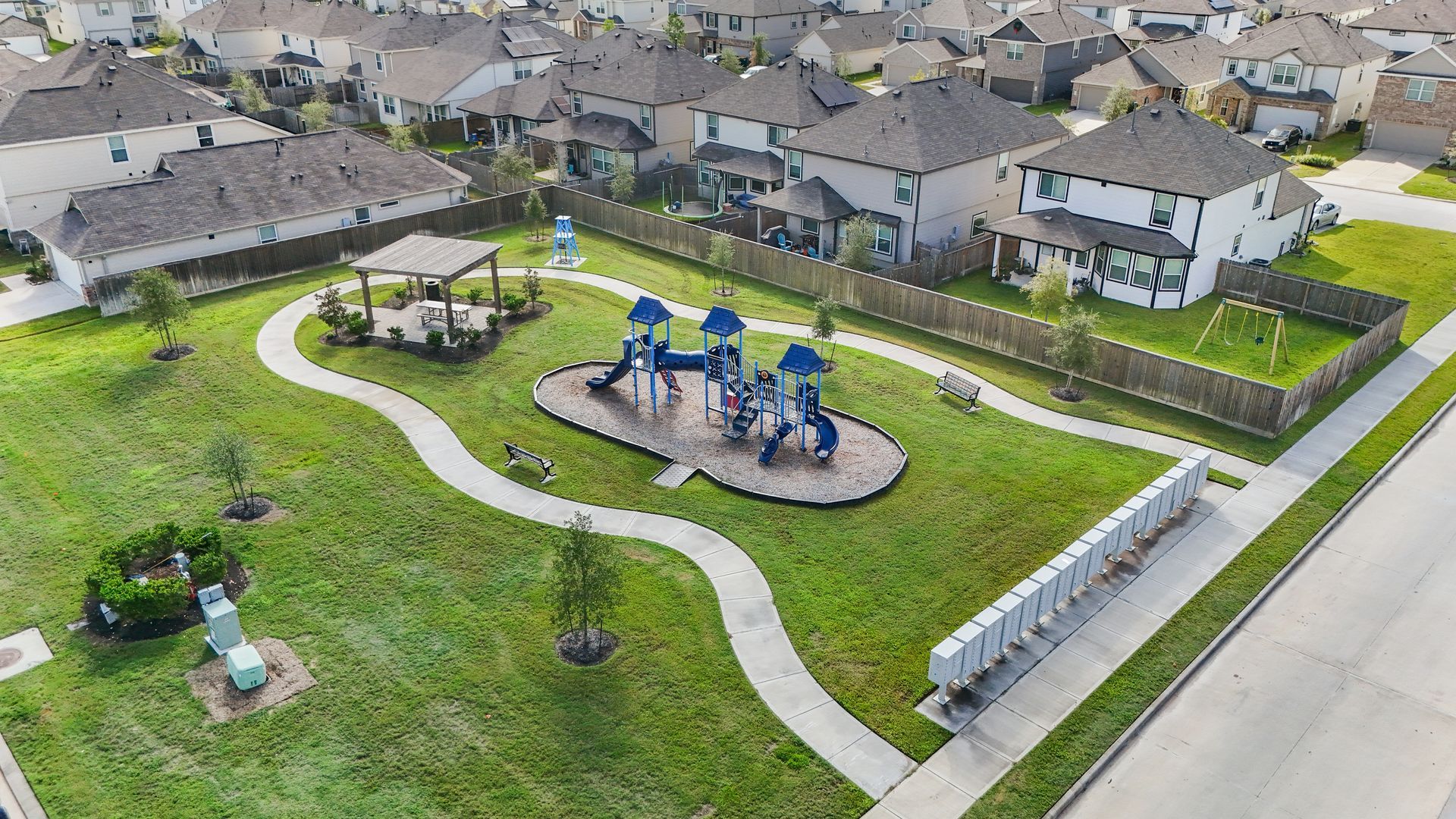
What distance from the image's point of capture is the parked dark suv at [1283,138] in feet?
205

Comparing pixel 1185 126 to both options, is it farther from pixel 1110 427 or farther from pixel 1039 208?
pixel 1110 427

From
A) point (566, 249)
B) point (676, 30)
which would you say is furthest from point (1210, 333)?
point (676, 30)

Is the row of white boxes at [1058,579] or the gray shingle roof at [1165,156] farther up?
the gray shingle roof at [1165,156]

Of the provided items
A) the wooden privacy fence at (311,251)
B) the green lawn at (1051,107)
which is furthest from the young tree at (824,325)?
the green lawn at (1051,107)

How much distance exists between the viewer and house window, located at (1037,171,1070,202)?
4262cm

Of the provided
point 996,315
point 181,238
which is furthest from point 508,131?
point 996,315

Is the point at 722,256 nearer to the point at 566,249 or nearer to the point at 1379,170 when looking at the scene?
the point at 566,249

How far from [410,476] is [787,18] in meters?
77.2

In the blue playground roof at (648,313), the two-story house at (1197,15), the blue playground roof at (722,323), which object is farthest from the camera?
the two-story house at (1197,15)

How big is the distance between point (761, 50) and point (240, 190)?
55836mm

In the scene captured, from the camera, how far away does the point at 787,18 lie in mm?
93562

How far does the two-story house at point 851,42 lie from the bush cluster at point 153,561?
238 feet

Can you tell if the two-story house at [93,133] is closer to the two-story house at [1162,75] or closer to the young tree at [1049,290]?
the young tree at [1049,290]

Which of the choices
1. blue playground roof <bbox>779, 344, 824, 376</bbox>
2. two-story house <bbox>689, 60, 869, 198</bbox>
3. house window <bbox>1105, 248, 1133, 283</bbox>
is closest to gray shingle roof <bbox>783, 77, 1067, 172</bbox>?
two-story house <bbox>689, 60, 869, 198</bbox>
